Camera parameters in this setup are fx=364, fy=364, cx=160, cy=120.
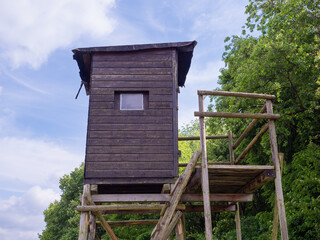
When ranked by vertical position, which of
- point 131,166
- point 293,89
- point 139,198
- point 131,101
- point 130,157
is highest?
point 293,89

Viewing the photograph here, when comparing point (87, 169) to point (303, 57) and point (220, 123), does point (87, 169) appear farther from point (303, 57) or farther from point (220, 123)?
point (220, 123)

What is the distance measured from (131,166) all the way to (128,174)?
0.23 meters

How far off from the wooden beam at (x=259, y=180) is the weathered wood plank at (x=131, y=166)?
2337 millimetres

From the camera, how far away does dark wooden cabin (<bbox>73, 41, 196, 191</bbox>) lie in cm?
1008

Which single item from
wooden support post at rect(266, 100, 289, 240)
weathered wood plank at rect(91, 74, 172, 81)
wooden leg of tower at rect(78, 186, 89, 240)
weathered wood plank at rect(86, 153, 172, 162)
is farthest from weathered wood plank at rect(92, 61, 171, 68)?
wooden leg of tower at rect(78, 186, 89, 240)

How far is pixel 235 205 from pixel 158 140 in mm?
4069

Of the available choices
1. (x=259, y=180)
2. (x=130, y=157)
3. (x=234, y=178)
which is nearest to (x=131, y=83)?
(x=130, y=157)

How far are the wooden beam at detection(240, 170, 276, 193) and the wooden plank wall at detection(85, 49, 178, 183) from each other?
2216 mm

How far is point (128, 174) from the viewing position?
33.0ft

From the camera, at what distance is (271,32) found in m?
18.2

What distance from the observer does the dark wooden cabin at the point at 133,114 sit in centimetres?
1008

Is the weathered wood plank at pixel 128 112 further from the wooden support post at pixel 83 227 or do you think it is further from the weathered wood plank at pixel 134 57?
the wooden support post at pixel 83 227

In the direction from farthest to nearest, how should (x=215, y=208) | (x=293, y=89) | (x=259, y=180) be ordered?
(x=293, y=89) → (x=215, y=208) → (x=259, y=180)

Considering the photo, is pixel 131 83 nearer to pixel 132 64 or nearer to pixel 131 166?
pixel 132 64
